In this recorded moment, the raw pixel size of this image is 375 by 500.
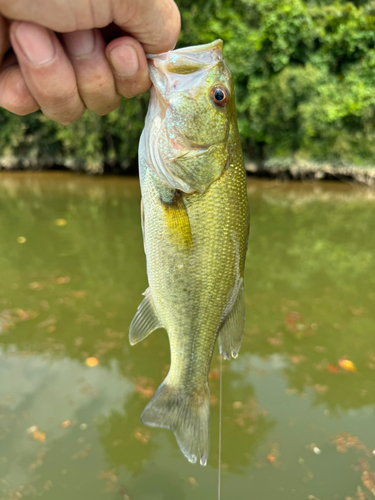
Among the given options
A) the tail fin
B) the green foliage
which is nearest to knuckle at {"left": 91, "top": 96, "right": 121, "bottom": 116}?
the tail fin

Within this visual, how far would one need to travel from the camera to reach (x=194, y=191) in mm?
1573

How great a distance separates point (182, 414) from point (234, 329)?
1.68 ft

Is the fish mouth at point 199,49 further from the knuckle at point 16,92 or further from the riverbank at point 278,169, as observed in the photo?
the riverbank at point 278,169

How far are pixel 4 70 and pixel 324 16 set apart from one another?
1578 centimetres

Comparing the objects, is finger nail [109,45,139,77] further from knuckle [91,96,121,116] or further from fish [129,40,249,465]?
knuckle [91,96,121,116]

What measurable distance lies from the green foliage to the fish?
44.4 feet

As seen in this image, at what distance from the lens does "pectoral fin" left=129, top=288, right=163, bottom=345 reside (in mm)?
1771

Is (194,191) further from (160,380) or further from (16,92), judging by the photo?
(160,380)

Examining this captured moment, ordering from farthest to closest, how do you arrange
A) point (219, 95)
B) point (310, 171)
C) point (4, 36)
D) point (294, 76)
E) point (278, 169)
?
point (278, 169) → point (310, 171) → point (294, 76) → point (219, 95) → point (4, 36)

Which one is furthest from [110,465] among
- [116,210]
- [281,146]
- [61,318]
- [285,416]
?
[281,146]

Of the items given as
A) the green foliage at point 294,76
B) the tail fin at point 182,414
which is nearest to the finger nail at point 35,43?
the tail fin at point 182,414

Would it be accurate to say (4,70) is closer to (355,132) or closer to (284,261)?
(284,261)

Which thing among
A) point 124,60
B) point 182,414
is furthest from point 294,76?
point 182,414

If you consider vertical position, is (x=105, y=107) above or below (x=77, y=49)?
below
